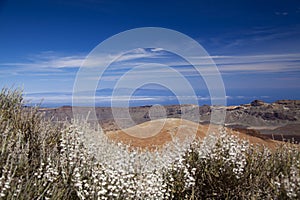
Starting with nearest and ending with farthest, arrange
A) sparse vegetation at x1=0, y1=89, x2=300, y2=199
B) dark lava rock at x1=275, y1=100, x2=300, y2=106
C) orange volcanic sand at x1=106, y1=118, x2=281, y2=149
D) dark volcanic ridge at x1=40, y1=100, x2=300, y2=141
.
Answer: sparse vegetation at x1=0, y1=89, x2=300, y2=199 → orange volcanic sand at x1=106, y1=118, x2=281, y2=149 → dark volcanic ridge at x1=40, y1=100, x2=300, y2=141 → dark lava rock at x1=275, y1=100, x2=300, y2=106

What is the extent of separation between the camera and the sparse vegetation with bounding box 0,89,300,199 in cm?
393

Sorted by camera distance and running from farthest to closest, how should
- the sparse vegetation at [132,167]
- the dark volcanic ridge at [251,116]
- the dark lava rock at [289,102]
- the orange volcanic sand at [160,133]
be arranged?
the dark lava rock at [289,102] → the dark volcanic ridge at [251,116] → the orange volcanic sand at [160,133] → the sparse vegetation at [132,167]

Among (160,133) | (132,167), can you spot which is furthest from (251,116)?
(132,167)

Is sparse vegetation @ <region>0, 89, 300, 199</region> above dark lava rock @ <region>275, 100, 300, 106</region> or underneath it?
underneath

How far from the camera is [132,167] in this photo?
4.21m

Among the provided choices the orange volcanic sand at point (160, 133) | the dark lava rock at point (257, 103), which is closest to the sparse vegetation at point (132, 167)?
the orange volcanic sand at point (160, 133)

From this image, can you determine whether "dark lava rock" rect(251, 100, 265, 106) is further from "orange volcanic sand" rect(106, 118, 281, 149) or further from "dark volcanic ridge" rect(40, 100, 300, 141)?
"orange volcanic sand" rect(106, 118, 281, 149)

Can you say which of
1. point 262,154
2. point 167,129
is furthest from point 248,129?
point 262,154

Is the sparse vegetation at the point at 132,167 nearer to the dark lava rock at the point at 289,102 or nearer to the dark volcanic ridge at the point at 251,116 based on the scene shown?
the dark volcanic ridge at the point at 251,116

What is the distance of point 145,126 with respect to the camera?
10.5 metres

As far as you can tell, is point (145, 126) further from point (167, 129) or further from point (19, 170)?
point (19, 170)

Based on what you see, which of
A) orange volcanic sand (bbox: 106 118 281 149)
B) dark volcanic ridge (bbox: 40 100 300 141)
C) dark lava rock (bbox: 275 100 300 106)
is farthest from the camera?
dark lava rock (bbox: 275 100 300 106)

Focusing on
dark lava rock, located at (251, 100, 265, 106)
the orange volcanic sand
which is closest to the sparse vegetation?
the orange volcanic sand

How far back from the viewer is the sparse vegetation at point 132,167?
155 inches
